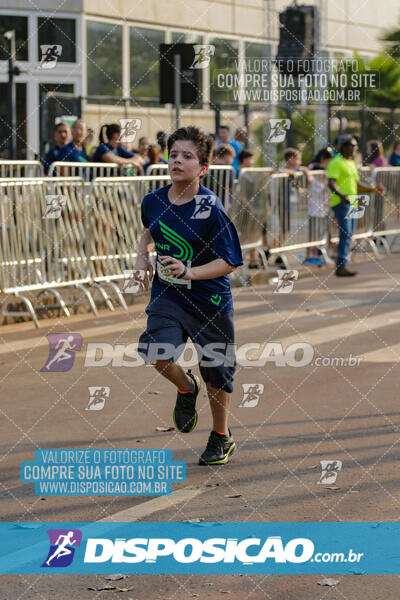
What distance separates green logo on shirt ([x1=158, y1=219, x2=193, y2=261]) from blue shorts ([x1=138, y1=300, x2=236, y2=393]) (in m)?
0.27

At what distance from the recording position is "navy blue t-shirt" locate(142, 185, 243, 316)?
6660mm

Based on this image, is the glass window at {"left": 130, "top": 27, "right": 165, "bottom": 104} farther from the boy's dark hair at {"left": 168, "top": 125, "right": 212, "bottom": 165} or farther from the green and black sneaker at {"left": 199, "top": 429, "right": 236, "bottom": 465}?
the green and black sneaker at {"left": 199, "top": 429, "right": 236, "bottom": 465}

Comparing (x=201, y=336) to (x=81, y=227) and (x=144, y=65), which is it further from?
(x=144, y=65)

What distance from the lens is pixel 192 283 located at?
6.82 meters

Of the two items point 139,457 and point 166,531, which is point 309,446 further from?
point 166,531

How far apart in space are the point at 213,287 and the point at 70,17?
2248 cm

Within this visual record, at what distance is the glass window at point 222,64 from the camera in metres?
30.6

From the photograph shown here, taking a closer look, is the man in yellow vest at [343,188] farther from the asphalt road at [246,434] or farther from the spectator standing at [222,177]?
the asphalt road at [246,434]

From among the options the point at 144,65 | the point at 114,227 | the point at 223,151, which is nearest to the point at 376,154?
the point at 144,65

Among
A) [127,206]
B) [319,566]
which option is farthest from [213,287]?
[127,206]

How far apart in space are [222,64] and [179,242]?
2523 cm

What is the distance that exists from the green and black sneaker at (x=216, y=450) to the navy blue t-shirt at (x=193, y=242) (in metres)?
0.67

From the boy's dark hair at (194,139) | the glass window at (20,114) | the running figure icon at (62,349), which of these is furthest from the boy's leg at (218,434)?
the glass window at (20,114)

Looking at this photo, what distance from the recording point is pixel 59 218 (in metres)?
13.0
